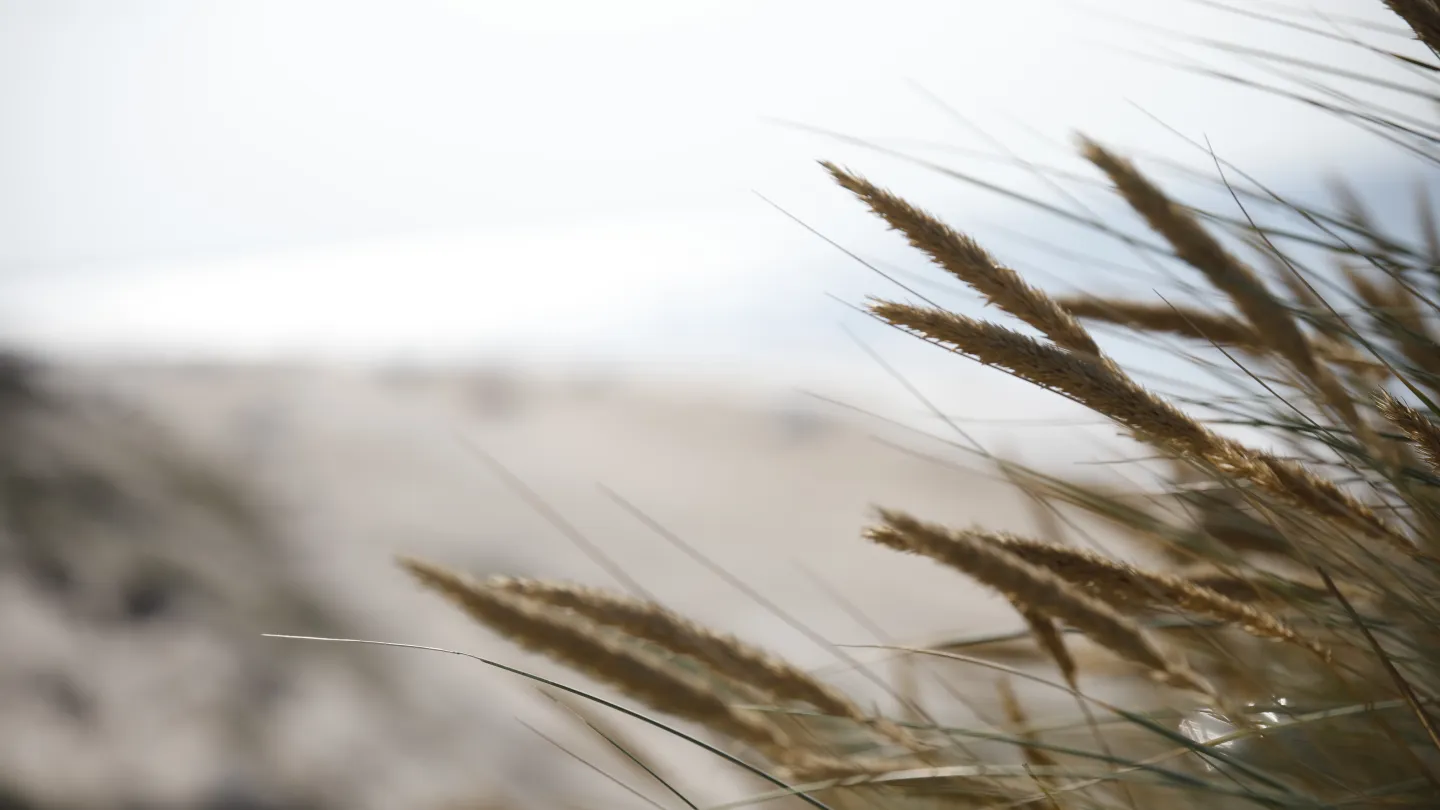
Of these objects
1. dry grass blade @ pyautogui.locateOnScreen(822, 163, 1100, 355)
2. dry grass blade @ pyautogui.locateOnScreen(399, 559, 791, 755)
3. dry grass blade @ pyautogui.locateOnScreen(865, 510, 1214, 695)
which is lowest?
dry grass blade @ pyautogui.locateOnScreen(399, 559, 791, 755)

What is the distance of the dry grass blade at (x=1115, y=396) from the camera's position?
35cm

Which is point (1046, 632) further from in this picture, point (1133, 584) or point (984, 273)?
point (984, 273)

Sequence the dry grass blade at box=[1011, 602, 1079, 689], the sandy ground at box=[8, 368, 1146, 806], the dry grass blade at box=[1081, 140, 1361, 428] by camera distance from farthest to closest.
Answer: the sandy ground at box=[8, 368, 1146, 806] → the dry grass blade at box=[1011, 602, 1079, 689] → the dry grass blade at box=[1081, 140, 1361, 428]

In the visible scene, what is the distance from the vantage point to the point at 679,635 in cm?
39

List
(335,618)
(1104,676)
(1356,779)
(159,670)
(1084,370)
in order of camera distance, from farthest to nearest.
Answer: (335,618)
(159,670)
(1104,676)
(1356,779)
(1084,370)

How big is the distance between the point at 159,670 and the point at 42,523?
0.58m

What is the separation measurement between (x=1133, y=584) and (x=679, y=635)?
18 cm

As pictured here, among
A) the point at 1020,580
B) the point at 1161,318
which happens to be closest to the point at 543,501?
the point at 1161,318

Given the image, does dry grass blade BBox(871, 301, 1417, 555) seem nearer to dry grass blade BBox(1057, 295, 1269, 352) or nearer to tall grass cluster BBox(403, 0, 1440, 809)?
tall grass cluster BBox(403, 0, 1440, 809)

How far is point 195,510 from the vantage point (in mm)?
2289

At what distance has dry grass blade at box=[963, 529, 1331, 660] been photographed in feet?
1.25

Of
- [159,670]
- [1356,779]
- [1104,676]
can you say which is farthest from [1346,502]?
[159,670]

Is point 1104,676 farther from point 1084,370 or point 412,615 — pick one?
point 412,615

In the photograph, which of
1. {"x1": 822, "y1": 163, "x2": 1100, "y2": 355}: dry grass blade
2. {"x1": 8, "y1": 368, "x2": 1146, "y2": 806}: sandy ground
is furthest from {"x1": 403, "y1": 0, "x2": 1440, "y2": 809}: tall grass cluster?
{"x1": 8, "y1": 368, "x2": 1146, "y2": 806}: sandy ground
